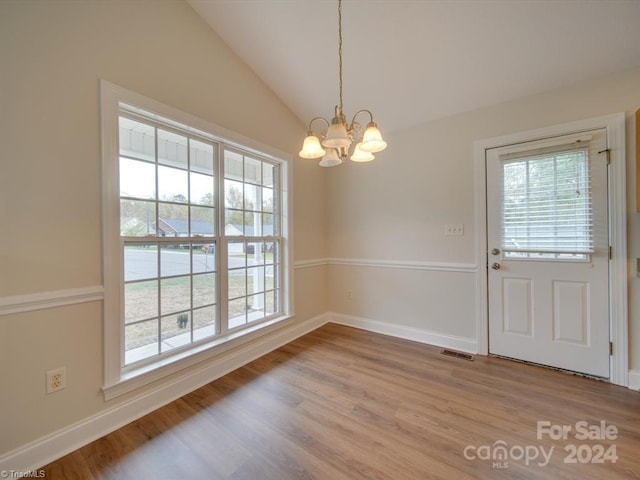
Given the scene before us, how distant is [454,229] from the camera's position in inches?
106

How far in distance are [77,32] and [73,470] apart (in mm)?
2442

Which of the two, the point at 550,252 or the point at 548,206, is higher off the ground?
the point at 548,206

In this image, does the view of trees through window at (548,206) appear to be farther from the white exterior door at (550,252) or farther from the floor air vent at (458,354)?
the floor air vent at (458,354)

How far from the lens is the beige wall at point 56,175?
1277mm

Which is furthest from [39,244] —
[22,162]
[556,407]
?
[556,407]

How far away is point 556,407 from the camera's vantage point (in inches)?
69.6

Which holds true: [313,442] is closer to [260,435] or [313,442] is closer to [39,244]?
[260,435]

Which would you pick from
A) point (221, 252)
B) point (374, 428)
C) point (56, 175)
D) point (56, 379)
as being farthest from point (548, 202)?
point (56, 379)

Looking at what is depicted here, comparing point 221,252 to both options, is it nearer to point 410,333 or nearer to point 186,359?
point 186,359

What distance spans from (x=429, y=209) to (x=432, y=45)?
1502mm

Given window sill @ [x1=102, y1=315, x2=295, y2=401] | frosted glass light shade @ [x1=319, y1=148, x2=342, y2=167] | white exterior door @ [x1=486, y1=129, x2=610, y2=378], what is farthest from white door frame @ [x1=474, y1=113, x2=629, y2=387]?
window sill @ [x1=102, y1=315, x2=295, y2=401]

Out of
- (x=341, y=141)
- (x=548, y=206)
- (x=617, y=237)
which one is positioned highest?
(x=341, y=141)

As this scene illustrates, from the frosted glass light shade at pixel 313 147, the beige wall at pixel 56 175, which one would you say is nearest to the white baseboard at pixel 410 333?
the frosted glass light shade at pixel 313 147

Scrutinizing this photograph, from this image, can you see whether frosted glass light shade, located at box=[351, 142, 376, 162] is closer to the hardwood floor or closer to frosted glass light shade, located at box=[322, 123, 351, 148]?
frosted glass light shade, located at box=[322, 123, 351, 148]
